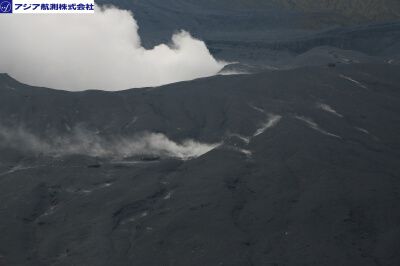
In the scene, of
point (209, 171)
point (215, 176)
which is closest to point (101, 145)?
point (209, 171)

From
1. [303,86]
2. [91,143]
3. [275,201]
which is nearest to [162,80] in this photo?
[303,86]

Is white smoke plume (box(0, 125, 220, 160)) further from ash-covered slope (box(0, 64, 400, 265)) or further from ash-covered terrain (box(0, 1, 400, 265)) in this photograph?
ash-covered slope (box(0, 64, 400, 265))

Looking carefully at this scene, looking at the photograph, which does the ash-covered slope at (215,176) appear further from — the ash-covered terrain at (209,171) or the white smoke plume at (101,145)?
the white smoke plume at (101,145)

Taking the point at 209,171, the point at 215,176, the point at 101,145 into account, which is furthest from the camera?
the point at 101,145

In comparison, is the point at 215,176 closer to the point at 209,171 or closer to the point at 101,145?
the point at 209,171

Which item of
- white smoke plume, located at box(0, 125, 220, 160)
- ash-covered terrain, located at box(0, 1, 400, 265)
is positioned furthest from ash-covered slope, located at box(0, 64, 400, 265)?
white smoke plume, located at box(0, 125, 220, 160)

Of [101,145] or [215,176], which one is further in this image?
[101,145]
